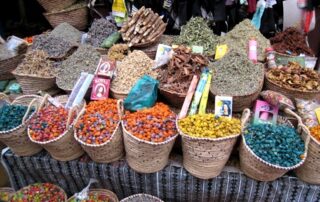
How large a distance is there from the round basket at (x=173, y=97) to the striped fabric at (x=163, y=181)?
1.05 ft

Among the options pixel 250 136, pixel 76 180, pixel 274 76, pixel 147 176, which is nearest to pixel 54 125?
pixel 76 180

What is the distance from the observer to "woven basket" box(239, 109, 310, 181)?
1.43 m

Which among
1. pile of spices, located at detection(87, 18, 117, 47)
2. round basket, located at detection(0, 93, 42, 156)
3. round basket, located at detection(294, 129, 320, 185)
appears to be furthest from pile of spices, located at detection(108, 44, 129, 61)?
round basket, located at detection(294, 129, 320, 185)

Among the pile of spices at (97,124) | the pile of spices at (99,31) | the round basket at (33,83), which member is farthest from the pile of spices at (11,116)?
the pile of spices at (99,31)

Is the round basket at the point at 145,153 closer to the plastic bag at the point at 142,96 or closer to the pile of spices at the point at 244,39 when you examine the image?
the plastic bag at the point at 142,96

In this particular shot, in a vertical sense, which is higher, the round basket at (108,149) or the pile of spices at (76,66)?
the pile of spices at (76,66)

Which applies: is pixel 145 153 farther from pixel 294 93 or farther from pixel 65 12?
pixel 65 12

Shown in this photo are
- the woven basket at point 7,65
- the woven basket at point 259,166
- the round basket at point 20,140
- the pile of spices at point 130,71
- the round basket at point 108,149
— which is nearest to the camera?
the woven basket at point 259,166

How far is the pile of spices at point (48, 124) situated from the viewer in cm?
161

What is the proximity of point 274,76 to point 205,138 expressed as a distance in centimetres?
68

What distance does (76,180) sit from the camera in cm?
186

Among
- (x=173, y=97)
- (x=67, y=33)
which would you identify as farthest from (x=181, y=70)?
(x=67, y=33)

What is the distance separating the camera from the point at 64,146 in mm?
1654

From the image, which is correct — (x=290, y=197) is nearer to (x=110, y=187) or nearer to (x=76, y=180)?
(x=110, y=187)
